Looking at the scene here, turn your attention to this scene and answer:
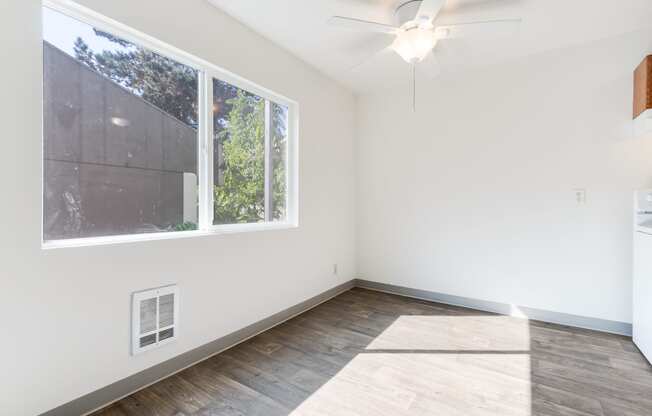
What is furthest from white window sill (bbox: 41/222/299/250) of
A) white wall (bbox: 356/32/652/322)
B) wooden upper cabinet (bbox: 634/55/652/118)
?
wooden upper cabinet (bbox: 634/55/652/118)

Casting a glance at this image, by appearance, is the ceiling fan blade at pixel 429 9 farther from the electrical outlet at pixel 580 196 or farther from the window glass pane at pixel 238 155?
the electrical outlet at pixel 580 196

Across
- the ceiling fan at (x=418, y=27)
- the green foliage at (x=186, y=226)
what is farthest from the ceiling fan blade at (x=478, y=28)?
the green foliage at (x=186, y=226)

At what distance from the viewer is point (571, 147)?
2.79 m

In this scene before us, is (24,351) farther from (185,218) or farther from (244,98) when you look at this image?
(244,98)

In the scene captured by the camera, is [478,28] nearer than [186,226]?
Yes

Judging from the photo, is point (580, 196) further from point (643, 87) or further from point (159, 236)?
point (159, 236)

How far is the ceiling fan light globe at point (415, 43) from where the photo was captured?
2.16 metres

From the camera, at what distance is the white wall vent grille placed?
1.82m

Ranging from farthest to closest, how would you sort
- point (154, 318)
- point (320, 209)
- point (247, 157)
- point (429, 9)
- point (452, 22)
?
point (320, 209) → point (247, 157) → point (452, 22) → point (154, 318) → point (429, 9)

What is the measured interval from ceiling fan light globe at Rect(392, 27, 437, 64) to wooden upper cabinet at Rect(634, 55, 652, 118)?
1.56 metres

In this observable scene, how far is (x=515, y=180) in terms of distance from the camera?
10.00 feet

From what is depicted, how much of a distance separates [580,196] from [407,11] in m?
2.21

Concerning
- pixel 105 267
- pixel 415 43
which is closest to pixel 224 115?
pixel 105 267

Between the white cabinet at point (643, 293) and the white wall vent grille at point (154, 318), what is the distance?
3.22m
